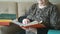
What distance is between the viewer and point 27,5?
2.74m

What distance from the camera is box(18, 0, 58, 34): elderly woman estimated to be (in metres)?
2.18

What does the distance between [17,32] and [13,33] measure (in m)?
0.07

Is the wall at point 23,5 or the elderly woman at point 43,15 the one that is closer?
the elderly woman at point 43,15

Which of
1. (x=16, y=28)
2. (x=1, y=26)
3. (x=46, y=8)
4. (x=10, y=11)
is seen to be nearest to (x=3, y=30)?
(x=1, y=26)

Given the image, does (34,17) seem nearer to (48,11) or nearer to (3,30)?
(48,11)

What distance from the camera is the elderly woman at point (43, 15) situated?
7.15ft

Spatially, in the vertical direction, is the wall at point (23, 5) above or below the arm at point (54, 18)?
above

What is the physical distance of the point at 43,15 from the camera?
2316mm

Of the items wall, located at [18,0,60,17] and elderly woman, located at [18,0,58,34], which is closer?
elderly woman, located at [18,0,58,34]

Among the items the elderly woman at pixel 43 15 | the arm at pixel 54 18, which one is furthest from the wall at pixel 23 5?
the arm at pixel 54 18

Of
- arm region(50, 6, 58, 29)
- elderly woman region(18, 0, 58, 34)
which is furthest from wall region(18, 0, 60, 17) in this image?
arm region(50, 6, 58, 29)

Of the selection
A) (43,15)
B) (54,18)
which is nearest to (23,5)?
(43,15)

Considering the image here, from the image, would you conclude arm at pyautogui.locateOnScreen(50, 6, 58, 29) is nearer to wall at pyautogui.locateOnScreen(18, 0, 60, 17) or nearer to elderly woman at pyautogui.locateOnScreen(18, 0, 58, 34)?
elderly woman at pyautogui.locateOnScreen(18, 0, 58, 34)

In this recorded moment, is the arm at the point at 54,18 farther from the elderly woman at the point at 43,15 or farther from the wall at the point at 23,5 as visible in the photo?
the wall at the point at 23,5
